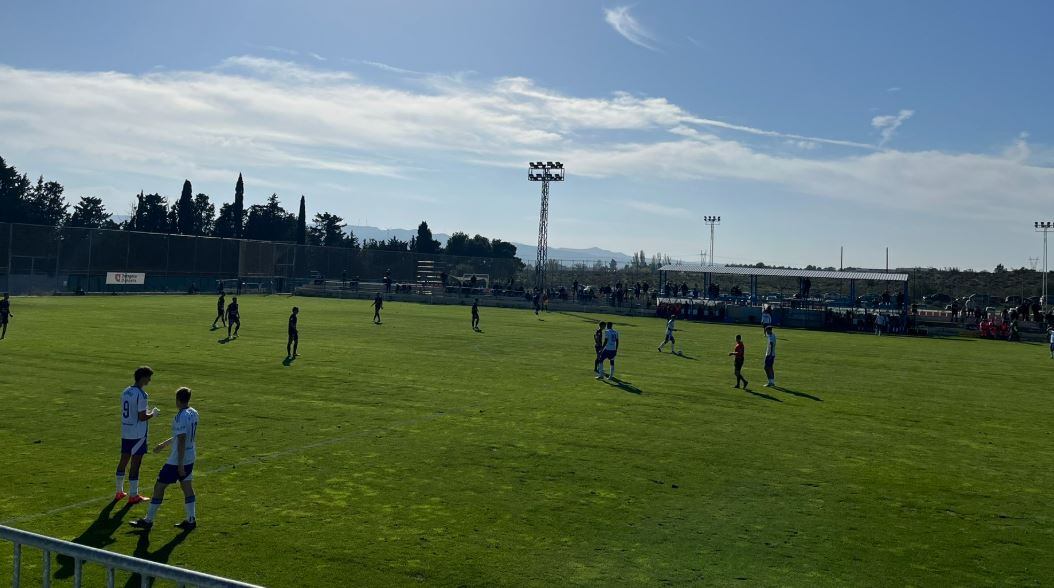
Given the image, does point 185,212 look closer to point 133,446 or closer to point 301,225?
point 301,225

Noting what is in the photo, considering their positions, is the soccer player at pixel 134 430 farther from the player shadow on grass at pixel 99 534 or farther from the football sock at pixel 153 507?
the football sock at pixel 153 507

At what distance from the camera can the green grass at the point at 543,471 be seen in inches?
350

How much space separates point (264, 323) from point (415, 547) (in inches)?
1412

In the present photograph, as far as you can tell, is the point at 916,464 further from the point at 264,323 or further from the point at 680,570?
the point at 264,323

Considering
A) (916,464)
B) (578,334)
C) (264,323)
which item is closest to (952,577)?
(916,464)

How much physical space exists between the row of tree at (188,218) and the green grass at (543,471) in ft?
275

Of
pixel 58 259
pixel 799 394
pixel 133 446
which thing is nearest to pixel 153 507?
pixel 133 446

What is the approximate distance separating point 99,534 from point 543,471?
20.5 ft

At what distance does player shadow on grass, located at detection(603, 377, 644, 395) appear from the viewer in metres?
21.9

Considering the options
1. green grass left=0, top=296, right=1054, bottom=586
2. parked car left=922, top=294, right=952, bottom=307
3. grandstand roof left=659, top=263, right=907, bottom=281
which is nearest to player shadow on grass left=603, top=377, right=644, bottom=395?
green grass left=0, top=296, right=1054, bottom=586

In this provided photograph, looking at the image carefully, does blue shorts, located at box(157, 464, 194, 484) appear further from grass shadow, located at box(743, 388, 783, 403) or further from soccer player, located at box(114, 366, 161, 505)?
grass shadow, located at box(743, 388, 783, 403)

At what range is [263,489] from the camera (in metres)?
11.2

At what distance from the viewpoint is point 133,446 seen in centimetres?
1048

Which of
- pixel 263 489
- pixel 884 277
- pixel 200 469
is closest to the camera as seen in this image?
pixel 263 489
